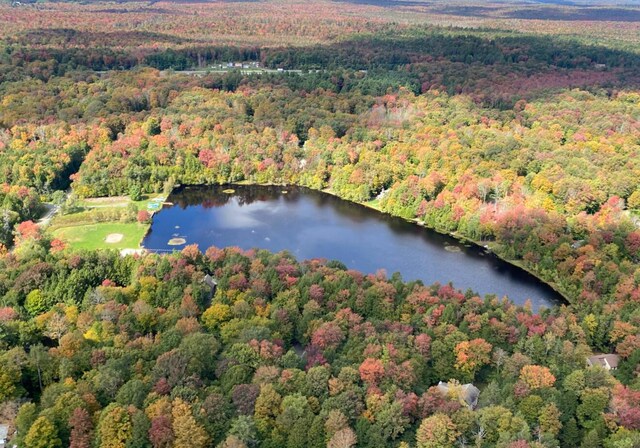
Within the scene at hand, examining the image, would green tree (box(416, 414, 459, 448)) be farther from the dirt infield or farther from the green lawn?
the dirt infield

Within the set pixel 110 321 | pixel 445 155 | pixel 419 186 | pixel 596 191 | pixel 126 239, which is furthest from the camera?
pixel 445 155

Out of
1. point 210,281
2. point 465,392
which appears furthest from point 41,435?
point 465,392

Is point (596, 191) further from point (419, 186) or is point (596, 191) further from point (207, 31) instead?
point (207, 31)

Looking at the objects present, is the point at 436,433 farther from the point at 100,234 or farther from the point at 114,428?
the point at 100,234

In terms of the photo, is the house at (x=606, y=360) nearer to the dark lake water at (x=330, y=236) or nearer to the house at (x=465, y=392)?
the house at (x=465, y=392)

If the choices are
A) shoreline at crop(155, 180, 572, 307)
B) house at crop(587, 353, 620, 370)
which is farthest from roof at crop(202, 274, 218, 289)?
shoreline at crop(155, 180, 572, 307)

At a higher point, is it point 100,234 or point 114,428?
point 114,428

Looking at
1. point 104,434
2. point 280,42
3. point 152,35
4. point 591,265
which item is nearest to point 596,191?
point 591,265
